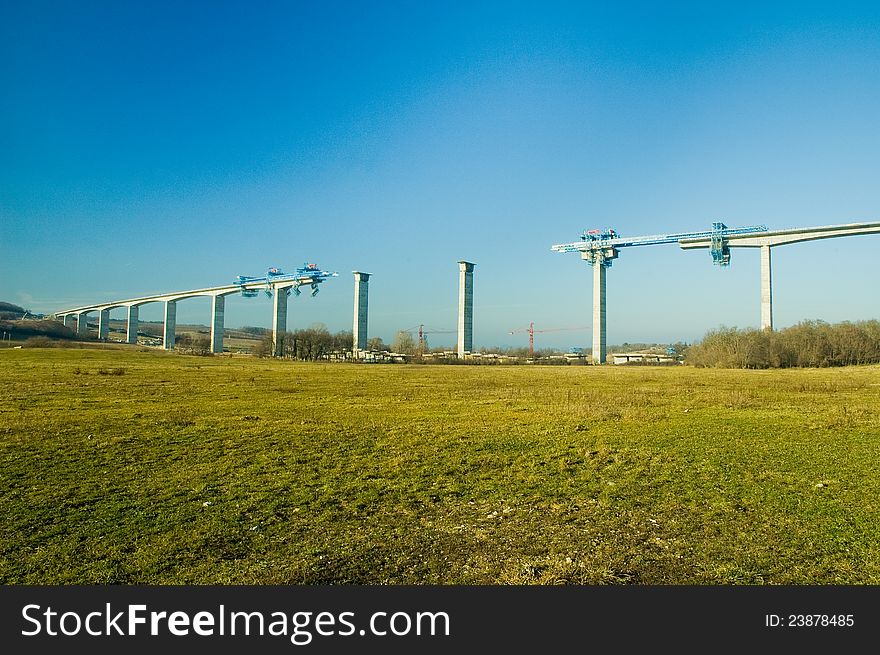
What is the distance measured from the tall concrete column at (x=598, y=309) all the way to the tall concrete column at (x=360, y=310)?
35.7 meters

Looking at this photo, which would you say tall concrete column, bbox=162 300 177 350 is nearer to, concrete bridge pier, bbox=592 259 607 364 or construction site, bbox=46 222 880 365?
construction site, bbox=46 222 880 365

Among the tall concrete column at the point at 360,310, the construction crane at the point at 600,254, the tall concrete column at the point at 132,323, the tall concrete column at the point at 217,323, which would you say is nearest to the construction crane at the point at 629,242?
the construction crane at the point at 600,254

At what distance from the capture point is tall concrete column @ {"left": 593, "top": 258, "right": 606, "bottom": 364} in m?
74.2

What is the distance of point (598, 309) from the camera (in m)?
74.3

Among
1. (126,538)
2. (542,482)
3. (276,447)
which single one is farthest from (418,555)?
(276,447)

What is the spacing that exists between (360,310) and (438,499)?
84.6m

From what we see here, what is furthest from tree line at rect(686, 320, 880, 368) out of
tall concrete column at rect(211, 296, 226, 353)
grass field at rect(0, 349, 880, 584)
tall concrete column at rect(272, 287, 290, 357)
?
tall concrete column at rect(211, 296, 226, 353)

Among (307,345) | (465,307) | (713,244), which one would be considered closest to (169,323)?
(307,345)

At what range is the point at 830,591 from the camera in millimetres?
4680

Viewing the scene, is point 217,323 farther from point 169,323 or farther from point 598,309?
point 598,309

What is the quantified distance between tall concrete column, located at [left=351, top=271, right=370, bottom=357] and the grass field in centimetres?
7413

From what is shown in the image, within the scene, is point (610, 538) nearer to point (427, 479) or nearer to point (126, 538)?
point (427, 479)

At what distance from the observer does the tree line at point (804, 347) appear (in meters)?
59.3

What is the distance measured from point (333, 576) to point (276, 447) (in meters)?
7.15
